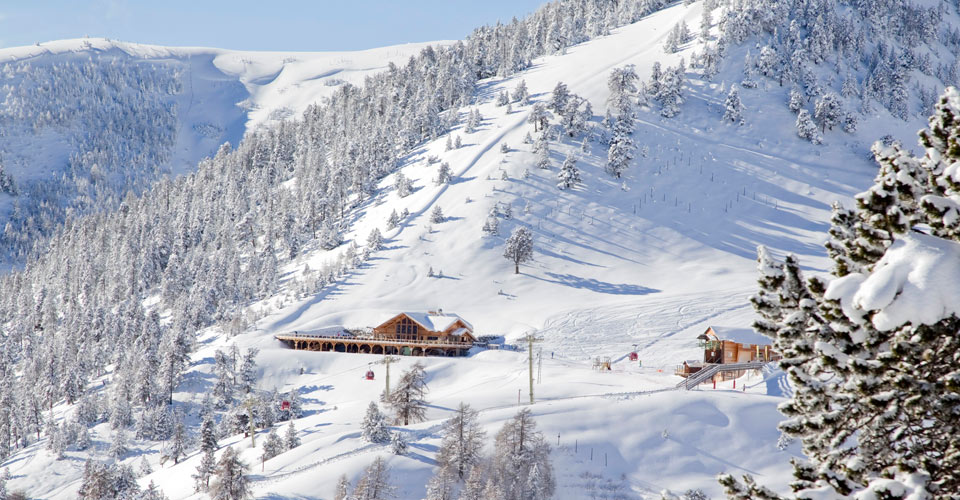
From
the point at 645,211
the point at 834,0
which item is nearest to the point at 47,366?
the point at 645,211

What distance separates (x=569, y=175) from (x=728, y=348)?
57201 mm

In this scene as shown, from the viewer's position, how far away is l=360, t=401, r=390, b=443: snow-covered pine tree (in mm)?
60562

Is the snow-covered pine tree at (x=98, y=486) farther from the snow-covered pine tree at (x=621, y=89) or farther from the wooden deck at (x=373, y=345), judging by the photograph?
the snow-covered pine tree at (x=621, y=89)

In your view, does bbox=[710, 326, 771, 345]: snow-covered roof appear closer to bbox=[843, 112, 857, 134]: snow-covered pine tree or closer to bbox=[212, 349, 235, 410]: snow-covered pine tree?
bbox=[212, 349, 235, 410]: snow-covered pine tree

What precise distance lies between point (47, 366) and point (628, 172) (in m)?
91.4

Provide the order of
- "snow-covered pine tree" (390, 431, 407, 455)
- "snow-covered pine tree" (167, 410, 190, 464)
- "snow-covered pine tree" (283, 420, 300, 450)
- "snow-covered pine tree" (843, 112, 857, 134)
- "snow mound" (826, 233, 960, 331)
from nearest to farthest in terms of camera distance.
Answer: "snow mound" (826, 233, 960, 331) < "snow-covered pine tree" (390, 431, 407, 455) < "snow-covered pine tree" (283, 420, 300, 450) < "snow-covered pine tree" (167, 410, 190, 464) < "snow-covered pine tree" (843, 112, 857, 134)

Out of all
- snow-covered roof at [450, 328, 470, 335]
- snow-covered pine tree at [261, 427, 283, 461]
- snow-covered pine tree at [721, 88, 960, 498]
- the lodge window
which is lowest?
the lodge window

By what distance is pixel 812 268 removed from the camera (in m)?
109

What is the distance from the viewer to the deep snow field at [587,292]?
58.5 metres

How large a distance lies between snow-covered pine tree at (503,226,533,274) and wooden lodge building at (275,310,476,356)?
57.1ft

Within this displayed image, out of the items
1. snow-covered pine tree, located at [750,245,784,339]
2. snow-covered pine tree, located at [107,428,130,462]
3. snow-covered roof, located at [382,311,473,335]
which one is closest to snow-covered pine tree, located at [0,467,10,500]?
snow-covered pine tree, located at [107,428,130,462]

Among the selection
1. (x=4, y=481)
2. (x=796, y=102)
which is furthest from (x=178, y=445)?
(x=796, y=102)

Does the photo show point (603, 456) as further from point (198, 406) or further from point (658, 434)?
point (198, 406)

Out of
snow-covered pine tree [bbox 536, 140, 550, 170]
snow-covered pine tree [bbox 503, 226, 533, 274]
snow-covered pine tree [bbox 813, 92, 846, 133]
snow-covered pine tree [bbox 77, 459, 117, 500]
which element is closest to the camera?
snow-covered pine tree [bbox 77, 459, 117, 500]
